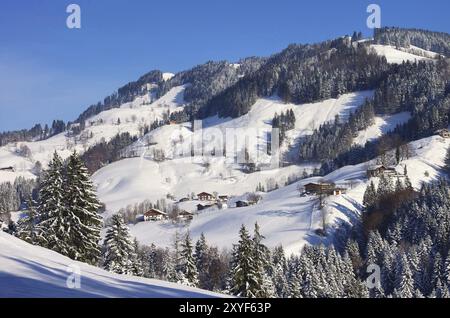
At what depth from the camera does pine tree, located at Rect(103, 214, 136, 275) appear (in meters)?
38.7

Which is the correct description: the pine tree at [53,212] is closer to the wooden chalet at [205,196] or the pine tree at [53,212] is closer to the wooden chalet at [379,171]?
the wooden chalet at [379,171]

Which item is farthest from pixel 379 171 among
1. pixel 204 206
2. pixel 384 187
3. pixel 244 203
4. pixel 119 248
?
pixel 119 248

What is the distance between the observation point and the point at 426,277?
257ft

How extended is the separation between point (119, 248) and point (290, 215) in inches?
3307

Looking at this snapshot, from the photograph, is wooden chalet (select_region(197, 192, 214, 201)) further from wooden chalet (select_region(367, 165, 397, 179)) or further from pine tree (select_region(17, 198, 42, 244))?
pine tree (select_region(17, 198, 42, 244))

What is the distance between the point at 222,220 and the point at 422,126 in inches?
3614

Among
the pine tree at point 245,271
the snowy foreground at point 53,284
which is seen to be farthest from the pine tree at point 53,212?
the snowy foreground at point 53,284

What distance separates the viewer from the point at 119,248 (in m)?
39.3

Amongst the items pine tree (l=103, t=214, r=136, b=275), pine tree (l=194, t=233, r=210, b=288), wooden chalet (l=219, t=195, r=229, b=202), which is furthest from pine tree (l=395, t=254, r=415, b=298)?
wooden chalet (l=219, t=195, r=229, b=202)

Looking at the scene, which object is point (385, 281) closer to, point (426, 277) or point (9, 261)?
point (426, 277)

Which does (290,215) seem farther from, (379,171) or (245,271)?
(245,271)
